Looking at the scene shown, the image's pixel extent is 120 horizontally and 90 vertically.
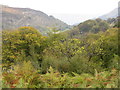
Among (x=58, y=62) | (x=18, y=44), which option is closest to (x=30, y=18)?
(x=18, y=44)

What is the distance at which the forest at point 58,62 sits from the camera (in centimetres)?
265

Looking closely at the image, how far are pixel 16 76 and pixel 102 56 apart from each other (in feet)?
29.3

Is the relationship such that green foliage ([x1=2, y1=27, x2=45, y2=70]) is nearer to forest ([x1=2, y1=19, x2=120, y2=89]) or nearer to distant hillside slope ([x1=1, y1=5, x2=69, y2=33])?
forest ([x1=2, y1=19, x2=120, y2=89])

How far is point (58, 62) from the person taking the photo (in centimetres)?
690

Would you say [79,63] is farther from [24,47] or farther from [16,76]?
[24,47]

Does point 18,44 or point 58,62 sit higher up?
point 18,44

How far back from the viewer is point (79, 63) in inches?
253

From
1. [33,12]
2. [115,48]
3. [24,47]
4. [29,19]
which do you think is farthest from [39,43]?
[33,12]

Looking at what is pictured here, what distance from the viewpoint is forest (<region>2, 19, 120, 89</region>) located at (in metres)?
2.65

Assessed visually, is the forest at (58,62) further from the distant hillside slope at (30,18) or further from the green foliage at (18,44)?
the distant hillside slope at (30,18)

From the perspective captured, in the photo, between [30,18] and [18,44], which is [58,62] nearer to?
[18,44]

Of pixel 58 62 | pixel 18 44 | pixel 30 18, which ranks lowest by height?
pixel 58 62

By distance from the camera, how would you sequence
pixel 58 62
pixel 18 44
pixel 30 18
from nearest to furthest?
pixel 58 62 < pixel 18 44 < pixel 30 18

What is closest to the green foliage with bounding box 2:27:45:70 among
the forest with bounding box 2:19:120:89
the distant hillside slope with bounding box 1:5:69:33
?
the forest with bounding box 2:19:120:89
